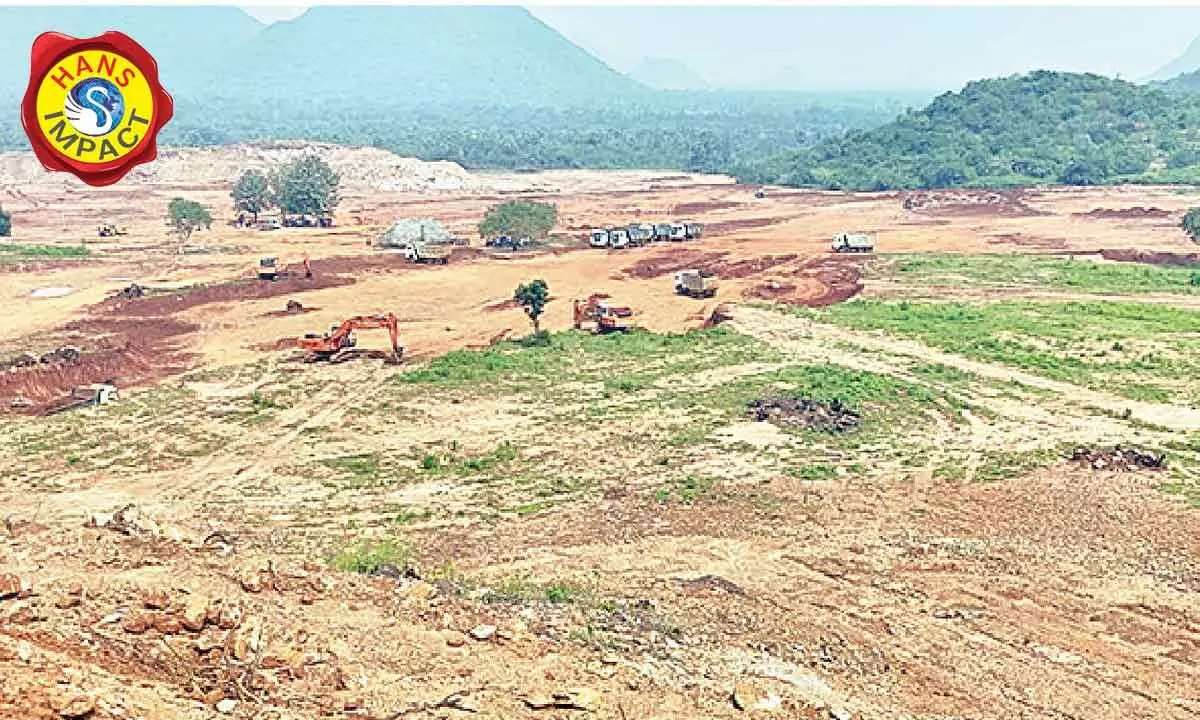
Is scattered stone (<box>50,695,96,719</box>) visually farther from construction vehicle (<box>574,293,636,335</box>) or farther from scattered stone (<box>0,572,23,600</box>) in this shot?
construction vehicle (<box>574,293,636,335</box>)

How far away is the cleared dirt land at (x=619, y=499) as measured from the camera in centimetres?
1270

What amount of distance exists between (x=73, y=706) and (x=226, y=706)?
1563 mm

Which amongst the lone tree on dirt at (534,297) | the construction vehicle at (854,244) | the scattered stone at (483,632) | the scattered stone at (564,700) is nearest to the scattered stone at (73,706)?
the scattered stone at (564,700)

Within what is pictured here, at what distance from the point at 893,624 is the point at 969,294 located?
35.5 m

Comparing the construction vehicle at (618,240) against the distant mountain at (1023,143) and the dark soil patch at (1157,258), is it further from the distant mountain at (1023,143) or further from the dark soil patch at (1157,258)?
the distant mountain at (1023,143)

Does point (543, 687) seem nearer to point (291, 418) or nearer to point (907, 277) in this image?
point (291, 418)

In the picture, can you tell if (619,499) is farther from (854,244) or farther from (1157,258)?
(1157,258)

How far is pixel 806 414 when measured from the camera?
3014 cm

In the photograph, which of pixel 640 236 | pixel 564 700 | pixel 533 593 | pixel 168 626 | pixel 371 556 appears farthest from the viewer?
pixel 640 236

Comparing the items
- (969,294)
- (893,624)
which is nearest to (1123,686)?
(893,624)

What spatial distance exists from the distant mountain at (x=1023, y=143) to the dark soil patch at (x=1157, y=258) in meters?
44.9

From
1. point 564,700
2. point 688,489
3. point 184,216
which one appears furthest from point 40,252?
point 564,700

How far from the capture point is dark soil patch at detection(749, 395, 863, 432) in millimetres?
29484

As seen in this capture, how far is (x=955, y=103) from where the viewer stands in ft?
417
